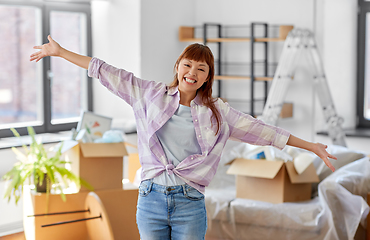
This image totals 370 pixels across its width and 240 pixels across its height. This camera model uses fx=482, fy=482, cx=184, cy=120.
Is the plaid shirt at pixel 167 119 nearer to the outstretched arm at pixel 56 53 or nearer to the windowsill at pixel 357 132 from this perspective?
the outstretched arm at pixel 56 53

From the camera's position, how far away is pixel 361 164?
290 centimetres

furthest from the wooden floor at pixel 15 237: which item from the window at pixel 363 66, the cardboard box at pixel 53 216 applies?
the window at pixel 363 66

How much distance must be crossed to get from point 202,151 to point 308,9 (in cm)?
297

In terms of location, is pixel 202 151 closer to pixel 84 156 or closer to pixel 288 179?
pixel 84 156

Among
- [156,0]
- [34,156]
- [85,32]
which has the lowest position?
[34,156]

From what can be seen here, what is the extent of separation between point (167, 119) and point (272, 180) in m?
1.58

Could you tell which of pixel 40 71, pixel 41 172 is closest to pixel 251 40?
pixel 40 71

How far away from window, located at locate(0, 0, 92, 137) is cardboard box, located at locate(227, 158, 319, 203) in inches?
72.5

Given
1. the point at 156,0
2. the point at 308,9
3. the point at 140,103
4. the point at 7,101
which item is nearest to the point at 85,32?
the point at 156,0

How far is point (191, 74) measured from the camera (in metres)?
1.43

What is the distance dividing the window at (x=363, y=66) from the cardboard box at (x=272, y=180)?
55.8 inches

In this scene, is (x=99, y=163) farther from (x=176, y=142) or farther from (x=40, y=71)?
(x=40, y=71)

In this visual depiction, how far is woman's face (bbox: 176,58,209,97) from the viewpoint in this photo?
144cm

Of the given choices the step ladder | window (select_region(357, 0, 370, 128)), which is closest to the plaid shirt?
the step ladder
